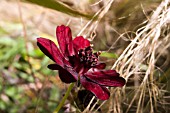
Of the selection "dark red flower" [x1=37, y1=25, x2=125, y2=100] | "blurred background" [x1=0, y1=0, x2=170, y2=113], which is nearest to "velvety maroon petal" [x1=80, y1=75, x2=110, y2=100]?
"dark red flower" [x1=37, y1=25, x2=125, y2=100]

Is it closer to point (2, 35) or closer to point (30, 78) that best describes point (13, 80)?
point (30, 78)

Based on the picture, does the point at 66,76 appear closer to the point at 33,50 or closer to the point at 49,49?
the point at 49,49

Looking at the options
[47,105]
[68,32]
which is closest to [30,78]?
[47,105]

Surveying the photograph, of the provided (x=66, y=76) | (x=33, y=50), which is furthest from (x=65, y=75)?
(x=33, y=50)

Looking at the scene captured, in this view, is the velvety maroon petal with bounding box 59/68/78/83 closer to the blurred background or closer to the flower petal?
the flower petal

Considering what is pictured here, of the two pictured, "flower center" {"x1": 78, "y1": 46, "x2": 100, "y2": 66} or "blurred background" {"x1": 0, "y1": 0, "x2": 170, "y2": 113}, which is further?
"blurred background" {"x1": 0, "y1": 0, "x2": 170, "y2": 113}

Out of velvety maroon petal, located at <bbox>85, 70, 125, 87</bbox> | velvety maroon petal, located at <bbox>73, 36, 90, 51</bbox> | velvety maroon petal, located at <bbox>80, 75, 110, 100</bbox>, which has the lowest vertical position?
velvety maroon petal, located at <bbox>80, 75, 110, 100</bbox>
